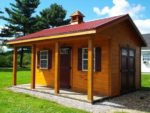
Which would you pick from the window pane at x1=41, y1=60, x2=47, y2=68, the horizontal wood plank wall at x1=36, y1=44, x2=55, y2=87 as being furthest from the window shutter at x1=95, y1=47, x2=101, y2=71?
the window pane at x1=41, y1=60, x2=47, y2=68

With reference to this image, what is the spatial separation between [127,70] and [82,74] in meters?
2.28

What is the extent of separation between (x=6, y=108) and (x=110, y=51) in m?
5.11

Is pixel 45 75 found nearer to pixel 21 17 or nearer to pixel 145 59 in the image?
pixel 145 59

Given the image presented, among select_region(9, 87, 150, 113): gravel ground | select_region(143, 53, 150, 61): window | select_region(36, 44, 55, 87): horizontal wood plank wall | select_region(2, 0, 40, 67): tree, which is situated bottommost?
select_region(9, 87, 150, 113): gravel ground

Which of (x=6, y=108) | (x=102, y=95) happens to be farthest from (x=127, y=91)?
(x=6, y=108)

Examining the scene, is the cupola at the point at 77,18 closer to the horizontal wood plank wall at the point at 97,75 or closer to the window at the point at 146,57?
the horizontal wood plank wall at the point at 97,75

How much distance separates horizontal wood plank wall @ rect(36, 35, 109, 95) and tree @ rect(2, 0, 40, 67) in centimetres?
2412

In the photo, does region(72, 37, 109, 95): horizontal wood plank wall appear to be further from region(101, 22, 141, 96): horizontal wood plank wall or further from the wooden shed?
region(101, 22, 141, 96): horizontal wood plank wall

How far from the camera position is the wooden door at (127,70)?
40.5 ft

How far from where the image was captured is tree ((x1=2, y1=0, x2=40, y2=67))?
3828cm

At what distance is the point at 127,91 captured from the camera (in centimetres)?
1266

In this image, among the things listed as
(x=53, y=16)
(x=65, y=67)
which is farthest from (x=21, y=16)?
(x=65, y=67)

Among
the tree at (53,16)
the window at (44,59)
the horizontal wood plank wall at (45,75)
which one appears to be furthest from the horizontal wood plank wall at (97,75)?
the tree at (53,16)

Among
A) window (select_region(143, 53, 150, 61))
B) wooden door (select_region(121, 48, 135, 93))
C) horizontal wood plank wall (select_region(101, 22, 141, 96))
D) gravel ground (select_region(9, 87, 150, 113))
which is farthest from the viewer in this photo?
window (select_region(143, 53, 150, 61))
